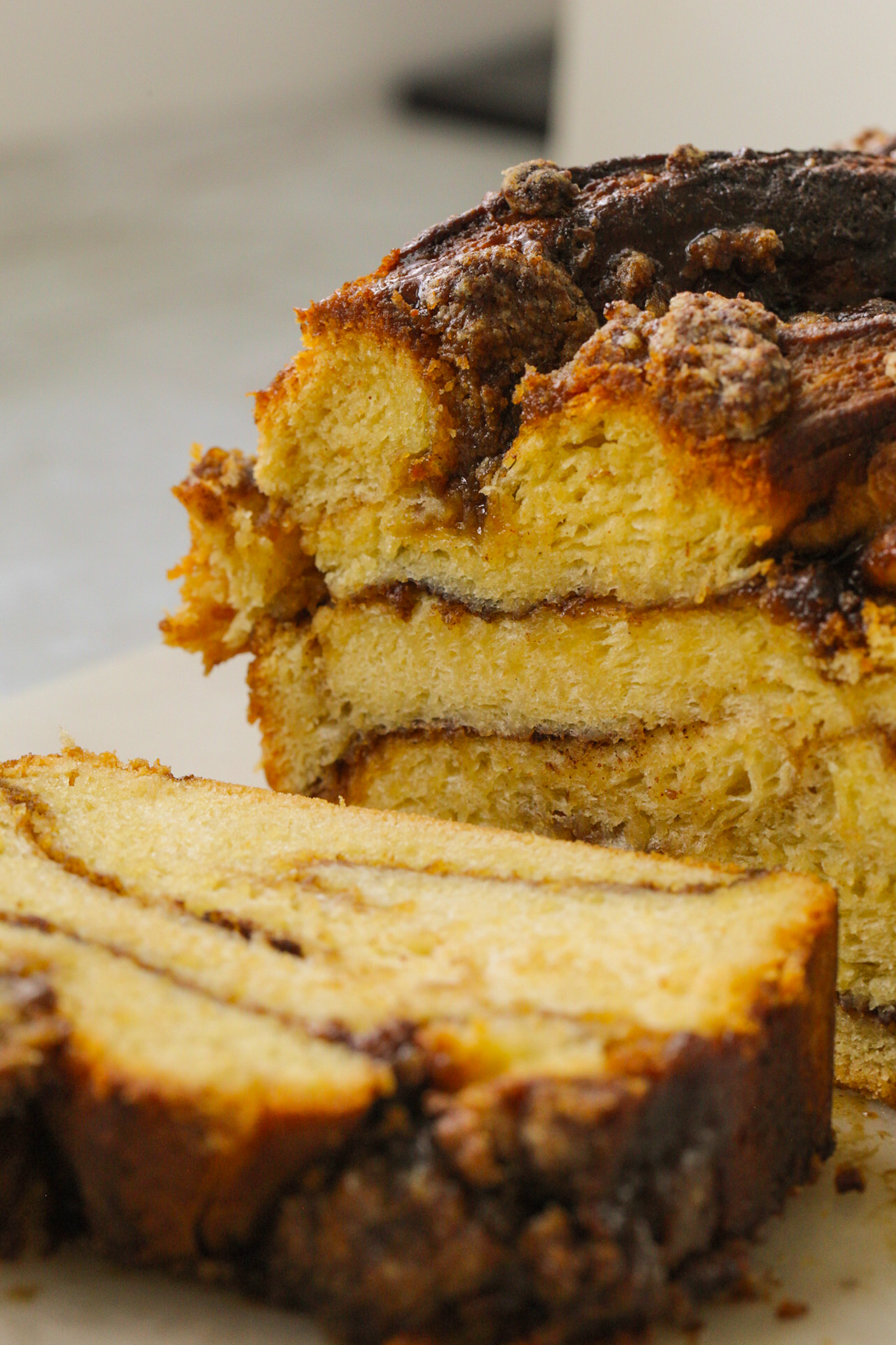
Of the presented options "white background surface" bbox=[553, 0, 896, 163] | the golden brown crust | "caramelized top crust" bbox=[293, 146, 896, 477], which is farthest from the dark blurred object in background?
the golden brown crust

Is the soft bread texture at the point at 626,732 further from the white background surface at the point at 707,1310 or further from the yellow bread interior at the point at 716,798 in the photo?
the white background surface at the point at 707,1310

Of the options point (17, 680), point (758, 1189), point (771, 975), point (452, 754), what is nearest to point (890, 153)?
point (452, 754)

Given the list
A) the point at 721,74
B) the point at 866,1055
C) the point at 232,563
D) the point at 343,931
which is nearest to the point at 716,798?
Result: the point at 866,1055

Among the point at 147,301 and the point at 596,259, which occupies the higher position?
the point at 147,301

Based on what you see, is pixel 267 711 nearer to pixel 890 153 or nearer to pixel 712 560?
pixel 712 560

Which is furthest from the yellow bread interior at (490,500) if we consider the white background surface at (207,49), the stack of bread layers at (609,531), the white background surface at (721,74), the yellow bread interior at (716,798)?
the white background surface at (207,49)

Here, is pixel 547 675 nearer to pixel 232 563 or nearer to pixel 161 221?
pixel 232 563
